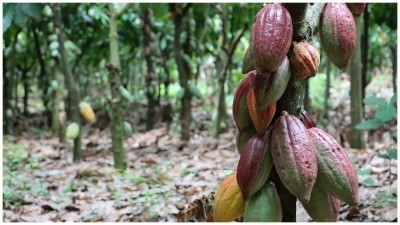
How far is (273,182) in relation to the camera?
86cm

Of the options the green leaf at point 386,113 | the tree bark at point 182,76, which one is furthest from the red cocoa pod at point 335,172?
the tree bark at point 182,76

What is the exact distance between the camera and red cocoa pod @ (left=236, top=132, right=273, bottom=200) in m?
0.83

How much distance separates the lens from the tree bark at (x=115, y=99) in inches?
134

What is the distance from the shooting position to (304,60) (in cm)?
82

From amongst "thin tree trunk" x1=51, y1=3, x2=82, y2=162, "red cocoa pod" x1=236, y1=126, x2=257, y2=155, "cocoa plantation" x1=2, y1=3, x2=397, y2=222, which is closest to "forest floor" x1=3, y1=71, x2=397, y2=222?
"cocoa plantation" x1=2, y1=3, x2=397, y2=222

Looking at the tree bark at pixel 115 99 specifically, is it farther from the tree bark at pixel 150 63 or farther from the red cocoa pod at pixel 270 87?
the red cocoa pod at pixel 270 87

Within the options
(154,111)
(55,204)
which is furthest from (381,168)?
(154,111)

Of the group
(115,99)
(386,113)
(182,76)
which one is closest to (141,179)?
(115,99)

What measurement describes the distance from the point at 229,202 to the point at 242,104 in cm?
16

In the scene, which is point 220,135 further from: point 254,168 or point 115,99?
point 254,168

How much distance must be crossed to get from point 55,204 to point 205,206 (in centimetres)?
121

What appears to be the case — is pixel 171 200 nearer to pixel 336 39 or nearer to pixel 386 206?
pixel 386 206

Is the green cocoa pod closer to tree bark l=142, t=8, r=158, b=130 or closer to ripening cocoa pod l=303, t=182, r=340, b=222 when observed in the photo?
tree bark l=142, t=8, r=158, b=130

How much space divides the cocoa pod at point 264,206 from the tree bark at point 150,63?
432 centimetres
